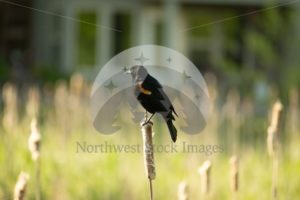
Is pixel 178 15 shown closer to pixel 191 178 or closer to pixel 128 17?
pixel 128 17

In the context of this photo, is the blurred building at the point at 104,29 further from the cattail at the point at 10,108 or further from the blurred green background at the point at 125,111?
the cattail at the point at 10,108

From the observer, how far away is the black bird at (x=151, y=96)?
0.81 metres

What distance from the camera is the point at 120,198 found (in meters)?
2.74

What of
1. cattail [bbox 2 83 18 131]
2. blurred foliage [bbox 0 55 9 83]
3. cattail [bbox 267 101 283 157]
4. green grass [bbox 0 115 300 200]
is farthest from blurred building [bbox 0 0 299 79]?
cattail [bbox 267 101 283 157]

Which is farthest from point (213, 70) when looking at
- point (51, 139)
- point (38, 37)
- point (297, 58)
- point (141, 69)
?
point (141, 69)

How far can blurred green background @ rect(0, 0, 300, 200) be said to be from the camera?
287 centimetres

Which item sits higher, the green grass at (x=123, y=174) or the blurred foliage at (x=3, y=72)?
the blurred foliage at (x=3, y=72)

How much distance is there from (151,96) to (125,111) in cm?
504

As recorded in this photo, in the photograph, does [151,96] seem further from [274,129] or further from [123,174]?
[123,174]

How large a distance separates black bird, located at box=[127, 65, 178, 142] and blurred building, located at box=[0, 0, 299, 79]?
1374cm

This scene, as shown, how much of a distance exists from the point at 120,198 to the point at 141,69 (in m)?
1.95

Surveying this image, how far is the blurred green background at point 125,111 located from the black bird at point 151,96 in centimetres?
12

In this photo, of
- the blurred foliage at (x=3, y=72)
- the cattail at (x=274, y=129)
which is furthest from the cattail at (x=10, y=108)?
the blurred foliage at (x=3, y=72)

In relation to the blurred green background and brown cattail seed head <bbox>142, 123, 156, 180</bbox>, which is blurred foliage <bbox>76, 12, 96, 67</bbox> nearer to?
the blurred green background
